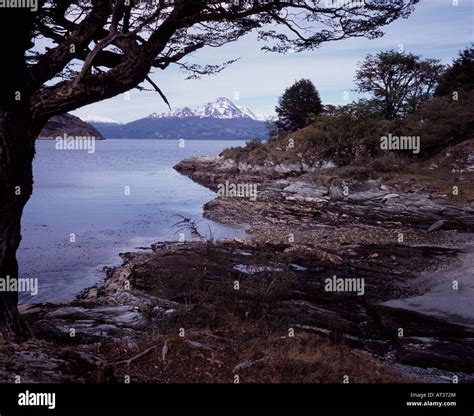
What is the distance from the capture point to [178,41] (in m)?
9.34

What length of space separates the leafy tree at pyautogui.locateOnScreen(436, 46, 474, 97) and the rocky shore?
1834 centimetres

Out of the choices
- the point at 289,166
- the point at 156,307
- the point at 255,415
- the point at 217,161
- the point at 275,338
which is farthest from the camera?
the point at 217,161

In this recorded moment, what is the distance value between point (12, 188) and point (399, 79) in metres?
46.3

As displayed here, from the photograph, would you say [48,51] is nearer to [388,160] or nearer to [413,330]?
[413,330]

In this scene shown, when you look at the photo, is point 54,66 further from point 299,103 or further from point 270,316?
point 299,103

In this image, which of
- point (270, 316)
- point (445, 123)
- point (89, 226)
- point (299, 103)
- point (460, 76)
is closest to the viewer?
point (270, 316)

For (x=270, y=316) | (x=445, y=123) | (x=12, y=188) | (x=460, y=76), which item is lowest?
(x=270, y=316)

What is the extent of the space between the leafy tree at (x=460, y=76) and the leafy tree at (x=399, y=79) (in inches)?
190

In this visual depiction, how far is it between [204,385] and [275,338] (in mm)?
2399

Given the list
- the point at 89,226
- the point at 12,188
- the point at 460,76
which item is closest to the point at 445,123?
the point at 460,76

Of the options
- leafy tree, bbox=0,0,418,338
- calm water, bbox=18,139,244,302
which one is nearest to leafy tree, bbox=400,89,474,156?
calm water, bbox=18,139,244,302

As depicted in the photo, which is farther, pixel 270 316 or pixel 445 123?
pixel 445 123

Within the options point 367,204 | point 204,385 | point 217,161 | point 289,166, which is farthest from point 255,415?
point 217,161

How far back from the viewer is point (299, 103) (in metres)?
59.6
